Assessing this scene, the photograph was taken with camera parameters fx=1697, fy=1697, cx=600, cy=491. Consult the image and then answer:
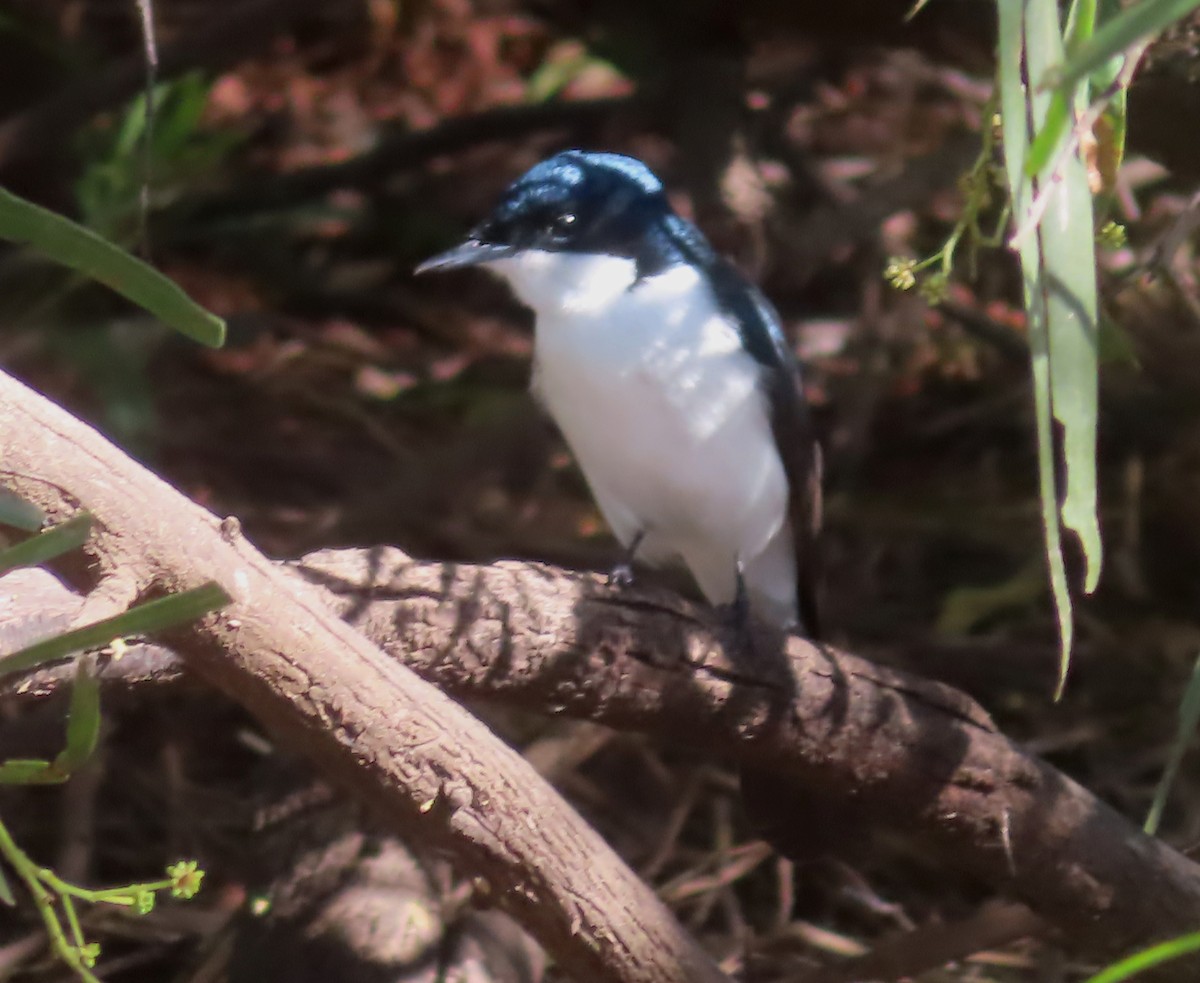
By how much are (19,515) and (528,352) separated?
2833 millimetres

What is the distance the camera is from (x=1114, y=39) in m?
0.91

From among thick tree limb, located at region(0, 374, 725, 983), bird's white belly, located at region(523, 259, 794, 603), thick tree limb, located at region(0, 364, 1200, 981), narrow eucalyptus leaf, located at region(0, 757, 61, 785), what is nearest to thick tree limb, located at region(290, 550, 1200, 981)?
thick tree limb, located at region(0, 364, 1200, 981)

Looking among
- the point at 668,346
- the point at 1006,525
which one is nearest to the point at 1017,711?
the point at 1006,525

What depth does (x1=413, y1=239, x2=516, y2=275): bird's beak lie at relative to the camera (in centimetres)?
237

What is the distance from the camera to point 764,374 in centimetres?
244

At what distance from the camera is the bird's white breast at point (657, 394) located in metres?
2.32

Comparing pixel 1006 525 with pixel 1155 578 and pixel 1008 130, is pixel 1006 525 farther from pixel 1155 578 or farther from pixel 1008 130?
pixel 1008 130

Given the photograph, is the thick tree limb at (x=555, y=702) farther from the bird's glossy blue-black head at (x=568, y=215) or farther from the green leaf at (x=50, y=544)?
the bird's glossy blue-black head at (x=568, y=215)

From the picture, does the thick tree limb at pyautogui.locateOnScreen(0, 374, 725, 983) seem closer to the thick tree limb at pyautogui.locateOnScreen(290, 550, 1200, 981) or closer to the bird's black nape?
the thick tree limb at pyautogui.locateOnScreen(290, 550, 1200, 981)

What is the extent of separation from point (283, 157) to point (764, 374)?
2.31 metres

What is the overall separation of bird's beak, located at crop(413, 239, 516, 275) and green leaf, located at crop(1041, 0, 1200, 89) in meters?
1.47

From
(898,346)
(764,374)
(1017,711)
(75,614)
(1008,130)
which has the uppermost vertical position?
(1008,130)

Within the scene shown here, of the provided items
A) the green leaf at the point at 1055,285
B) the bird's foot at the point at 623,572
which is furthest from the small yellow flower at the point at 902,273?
the bird's foot at the point at 623,572

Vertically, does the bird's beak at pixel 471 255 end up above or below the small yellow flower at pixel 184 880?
above
